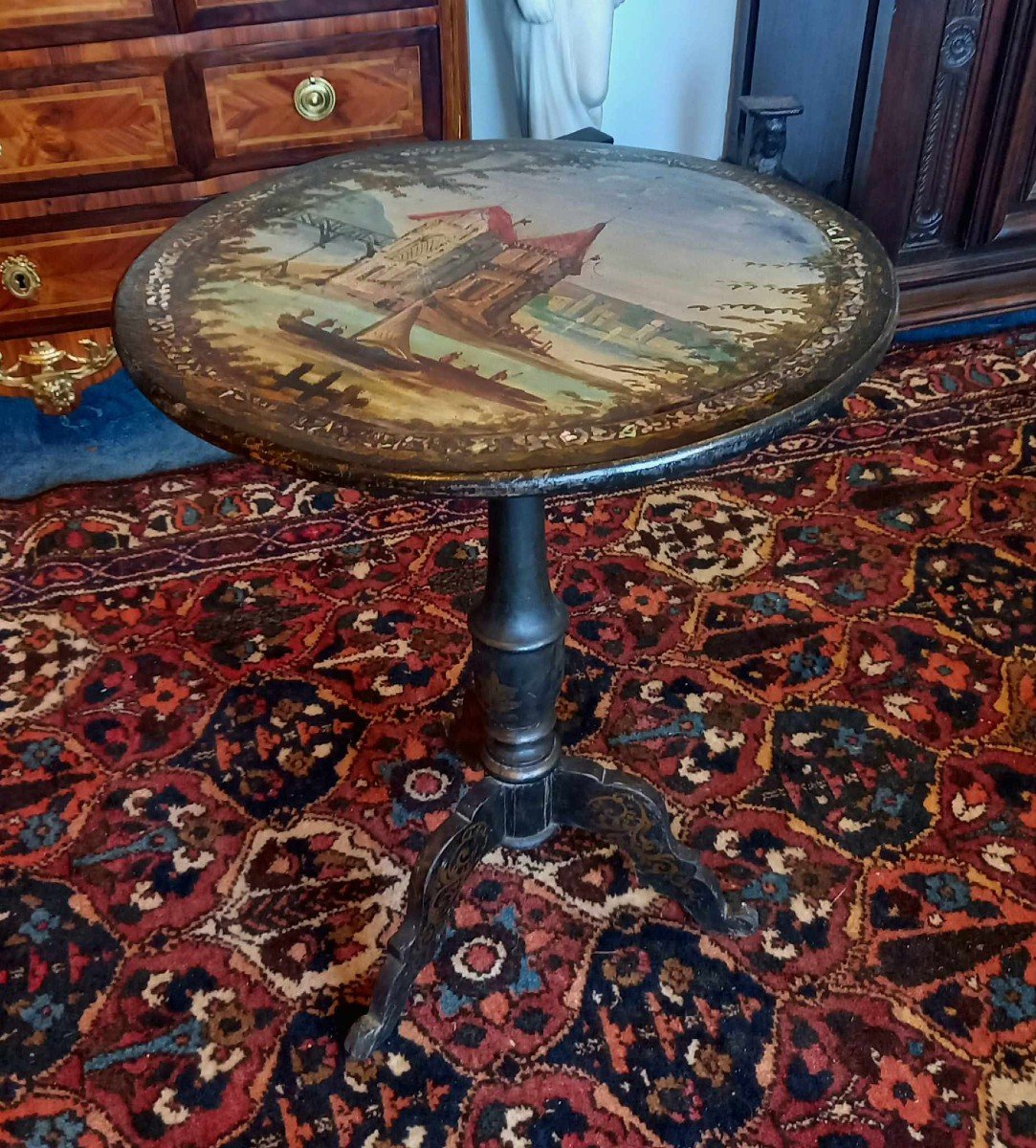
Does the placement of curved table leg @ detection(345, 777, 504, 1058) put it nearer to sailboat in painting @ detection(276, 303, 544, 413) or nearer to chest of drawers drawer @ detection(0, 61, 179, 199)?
sailboat in painting @ detection(276, 303, 544, 413)

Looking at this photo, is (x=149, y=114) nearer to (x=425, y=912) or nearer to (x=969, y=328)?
(x=425, y=912)

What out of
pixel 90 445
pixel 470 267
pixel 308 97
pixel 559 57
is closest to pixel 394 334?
pixel 470 267

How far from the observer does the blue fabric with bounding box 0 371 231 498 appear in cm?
227

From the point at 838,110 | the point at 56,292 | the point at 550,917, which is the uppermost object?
the point at 838,110

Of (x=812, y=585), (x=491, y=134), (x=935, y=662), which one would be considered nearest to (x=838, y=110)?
(x=491, y=134)

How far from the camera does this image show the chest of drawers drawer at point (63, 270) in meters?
2.01

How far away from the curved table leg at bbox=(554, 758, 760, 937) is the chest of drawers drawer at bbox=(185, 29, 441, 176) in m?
1.32

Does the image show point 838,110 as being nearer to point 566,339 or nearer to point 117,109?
point 117,109

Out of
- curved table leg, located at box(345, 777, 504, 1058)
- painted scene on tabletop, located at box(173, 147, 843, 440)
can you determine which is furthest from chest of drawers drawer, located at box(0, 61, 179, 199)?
curved table leg, located at box(345, 777, 504, 1058)

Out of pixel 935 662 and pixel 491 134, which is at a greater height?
pixel 491 134

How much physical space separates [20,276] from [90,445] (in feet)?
1.42

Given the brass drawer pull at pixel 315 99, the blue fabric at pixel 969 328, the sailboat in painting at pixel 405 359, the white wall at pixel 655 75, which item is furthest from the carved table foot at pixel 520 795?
the white wall at pixel 655 75

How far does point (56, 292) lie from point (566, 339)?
1416 millimetres

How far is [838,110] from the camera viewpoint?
2469mm
